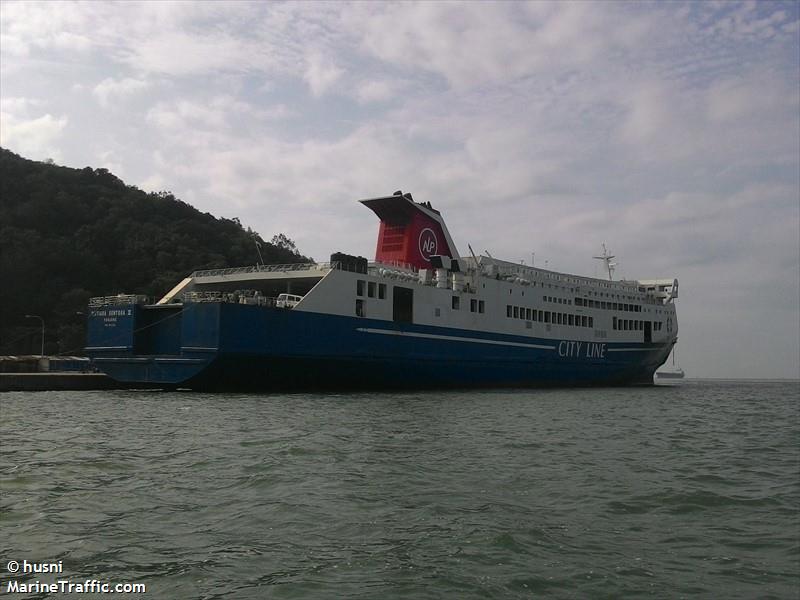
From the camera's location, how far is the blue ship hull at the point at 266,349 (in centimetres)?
2409

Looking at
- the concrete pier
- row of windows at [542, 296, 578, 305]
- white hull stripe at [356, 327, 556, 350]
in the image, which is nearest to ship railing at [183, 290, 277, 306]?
white hull stripe at [356, 327, 556, 350]

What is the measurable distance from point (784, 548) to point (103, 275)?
6425cm

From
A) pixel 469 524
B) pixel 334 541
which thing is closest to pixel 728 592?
pixel 469 524

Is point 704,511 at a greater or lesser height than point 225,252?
lesser

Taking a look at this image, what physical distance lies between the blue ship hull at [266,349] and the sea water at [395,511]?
9.42m

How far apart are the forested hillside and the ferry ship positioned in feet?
92.7

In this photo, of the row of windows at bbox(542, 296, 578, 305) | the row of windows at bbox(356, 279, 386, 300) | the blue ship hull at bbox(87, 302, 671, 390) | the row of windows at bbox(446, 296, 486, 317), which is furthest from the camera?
the row of windows at bbox(542, 296, 578, 305)

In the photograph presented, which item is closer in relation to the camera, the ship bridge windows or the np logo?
the ship bridge windows

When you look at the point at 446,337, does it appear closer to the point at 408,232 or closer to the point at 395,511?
the point at 408,232

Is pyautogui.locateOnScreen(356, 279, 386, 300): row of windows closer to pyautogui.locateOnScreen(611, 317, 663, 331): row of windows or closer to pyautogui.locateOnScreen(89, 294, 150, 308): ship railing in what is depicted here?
pyautogui.locateOnScreen(89, 294, 150, 308): ship railing

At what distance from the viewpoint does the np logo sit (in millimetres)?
35594

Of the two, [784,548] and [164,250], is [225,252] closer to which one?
[164,250]

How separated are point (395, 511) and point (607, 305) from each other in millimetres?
38694

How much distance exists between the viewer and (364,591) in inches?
205
